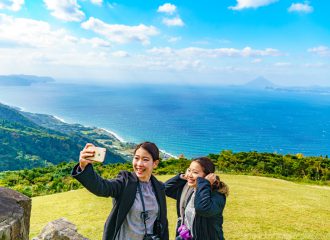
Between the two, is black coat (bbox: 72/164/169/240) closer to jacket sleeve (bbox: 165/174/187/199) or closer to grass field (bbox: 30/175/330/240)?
jacket sleeve (bbox: 165/174/187/199)

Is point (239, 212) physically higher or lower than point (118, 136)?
higher

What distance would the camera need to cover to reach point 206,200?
8.90 ft

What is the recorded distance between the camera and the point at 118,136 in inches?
4198

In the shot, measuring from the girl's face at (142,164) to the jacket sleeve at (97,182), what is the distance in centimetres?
15

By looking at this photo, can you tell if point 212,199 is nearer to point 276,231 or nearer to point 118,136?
point 276,231

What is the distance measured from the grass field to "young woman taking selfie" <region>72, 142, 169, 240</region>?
14.8ft

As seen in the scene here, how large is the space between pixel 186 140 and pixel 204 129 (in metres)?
18.5

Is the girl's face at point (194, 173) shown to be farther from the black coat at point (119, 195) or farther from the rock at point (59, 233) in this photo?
the rock at point (59, 233)

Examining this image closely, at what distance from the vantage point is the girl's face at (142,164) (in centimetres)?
265

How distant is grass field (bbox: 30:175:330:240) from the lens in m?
7.26

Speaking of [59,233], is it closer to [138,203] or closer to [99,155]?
[138,203]

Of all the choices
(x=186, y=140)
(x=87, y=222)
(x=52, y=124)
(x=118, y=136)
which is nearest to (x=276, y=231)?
(x=87, y=222)

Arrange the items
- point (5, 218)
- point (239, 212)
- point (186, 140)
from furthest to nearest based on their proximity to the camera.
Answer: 1. point (186, 140)
2. point (239, 212)
3. point (5, 218)

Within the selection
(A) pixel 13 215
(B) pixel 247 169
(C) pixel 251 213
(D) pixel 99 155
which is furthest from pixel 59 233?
(B) pixel 247 169
